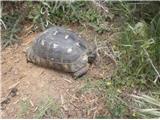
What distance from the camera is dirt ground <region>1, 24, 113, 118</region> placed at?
293 centimetres

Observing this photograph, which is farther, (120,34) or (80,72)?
(120,34)

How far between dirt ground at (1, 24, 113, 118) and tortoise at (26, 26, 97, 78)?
0.21 feet

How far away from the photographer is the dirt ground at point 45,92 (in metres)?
2.93

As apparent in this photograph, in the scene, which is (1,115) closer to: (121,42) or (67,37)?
(67,37)

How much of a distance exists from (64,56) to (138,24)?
62cm

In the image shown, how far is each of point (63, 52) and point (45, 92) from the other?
0.32 m

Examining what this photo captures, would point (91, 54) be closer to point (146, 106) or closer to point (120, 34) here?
point (120, 34)

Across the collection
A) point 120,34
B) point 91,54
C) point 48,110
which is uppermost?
point 120,34

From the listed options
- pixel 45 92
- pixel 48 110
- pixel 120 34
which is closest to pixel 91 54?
pixel 120 34

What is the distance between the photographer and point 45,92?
3.03 m

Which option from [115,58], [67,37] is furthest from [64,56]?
[115,58]

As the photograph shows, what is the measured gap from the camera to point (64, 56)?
10.2 feet

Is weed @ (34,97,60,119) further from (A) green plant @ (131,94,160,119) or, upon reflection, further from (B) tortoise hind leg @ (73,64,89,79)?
(A) green plant @ (131,94,160,119)

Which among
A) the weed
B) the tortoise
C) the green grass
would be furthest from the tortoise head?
the weed
